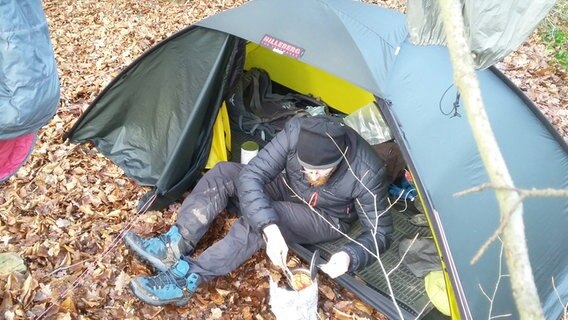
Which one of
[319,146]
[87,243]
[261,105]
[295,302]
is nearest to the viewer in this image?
[295,302]

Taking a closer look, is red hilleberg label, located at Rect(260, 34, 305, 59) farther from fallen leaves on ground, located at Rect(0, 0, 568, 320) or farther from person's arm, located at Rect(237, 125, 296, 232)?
fallen leaves on ground, located at Rect(0, 0, 568, 320)

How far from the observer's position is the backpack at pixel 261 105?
472cm

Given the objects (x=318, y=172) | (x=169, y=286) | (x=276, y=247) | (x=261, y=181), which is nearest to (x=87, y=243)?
(x=169, y=286)

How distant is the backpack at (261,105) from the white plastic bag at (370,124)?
474mm

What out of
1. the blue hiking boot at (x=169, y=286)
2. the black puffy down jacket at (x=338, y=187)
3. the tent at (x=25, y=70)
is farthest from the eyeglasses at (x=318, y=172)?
the tent at (x=25, y=70)

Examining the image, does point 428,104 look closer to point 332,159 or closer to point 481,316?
point 332,159

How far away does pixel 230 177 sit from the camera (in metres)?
3.65

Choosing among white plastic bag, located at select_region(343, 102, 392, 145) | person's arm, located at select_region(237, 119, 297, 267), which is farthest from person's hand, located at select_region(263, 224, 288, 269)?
white plastic bag, located at select_region(343, 102, 392, 145)

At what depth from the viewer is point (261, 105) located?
489 cm

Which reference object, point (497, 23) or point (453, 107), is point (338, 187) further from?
point (497, 23)

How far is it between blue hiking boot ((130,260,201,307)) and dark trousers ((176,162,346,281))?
0.07m

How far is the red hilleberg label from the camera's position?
3.20 m

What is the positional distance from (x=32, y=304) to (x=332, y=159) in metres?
2.00

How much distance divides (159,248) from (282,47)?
4.98 feet
